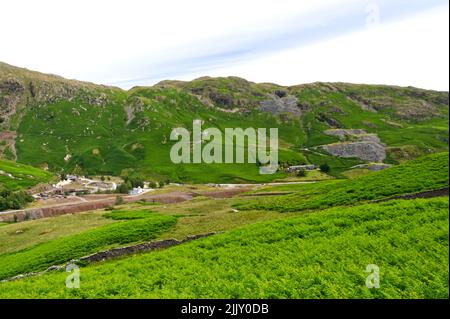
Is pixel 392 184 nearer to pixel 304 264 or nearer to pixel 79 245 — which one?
pixel 304 264

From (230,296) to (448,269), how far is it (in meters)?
12.1

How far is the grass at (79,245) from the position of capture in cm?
4016

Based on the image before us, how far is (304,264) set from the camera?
74.8ft

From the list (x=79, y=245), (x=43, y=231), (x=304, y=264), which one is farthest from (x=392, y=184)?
(x=43, y=231)

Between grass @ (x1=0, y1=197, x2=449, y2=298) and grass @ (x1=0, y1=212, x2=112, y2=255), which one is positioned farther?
grass @ (x1=0, y1=212, x2=112, y2=255)

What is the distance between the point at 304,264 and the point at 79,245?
104 ft

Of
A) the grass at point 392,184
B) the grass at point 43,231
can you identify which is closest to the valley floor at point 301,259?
the grass at point 392,184

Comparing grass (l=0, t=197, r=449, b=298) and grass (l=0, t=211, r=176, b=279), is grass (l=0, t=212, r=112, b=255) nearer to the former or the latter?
grass (l=0, t=211, r=176, b=279)

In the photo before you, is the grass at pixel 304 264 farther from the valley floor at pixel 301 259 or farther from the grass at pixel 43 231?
the grass at pixel 43 231

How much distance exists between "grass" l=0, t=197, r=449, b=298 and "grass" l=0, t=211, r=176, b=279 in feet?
40.4

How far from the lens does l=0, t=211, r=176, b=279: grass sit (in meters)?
40.2

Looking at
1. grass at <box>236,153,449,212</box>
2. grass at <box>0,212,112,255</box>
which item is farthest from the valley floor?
grass at <box>0,212,112,255</box>

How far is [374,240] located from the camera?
24266 mm
